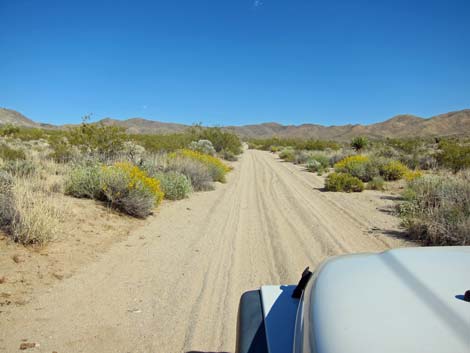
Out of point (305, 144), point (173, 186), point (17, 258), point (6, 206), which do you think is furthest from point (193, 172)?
point (305, 144)

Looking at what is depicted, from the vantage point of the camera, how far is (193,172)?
1281cm

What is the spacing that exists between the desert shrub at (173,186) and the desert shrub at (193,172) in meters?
1.35

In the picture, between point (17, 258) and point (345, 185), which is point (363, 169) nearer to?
point (345, 185)

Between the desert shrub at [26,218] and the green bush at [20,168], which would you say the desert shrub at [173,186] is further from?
the desert shrub at [26,218]

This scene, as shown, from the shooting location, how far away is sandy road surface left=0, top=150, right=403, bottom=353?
3.37 metres

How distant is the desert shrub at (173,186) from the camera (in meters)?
10.5

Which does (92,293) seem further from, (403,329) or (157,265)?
(403,329)

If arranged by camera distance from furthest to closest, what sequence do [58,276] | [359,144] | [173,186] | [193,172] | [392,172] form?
[359,144]
[392,172]
[193,172]
[173,186]
[58,276]

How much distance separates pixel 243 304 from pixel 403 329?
1114mm

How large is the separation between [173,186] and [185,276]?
6.01 m

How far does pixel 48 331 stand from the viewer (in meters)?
3.42

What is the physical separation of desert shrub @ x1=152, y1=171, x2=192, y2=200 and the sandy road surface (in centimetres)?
103

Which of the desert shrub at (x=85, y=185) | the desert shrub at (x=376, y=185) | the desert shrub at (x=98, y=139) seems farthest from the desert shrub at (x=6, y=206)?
the desert shrub at (x=376, y=185)

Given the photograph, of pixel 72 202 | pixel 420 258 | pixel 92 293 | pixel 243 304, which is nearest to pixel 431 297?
pixel 420 258
